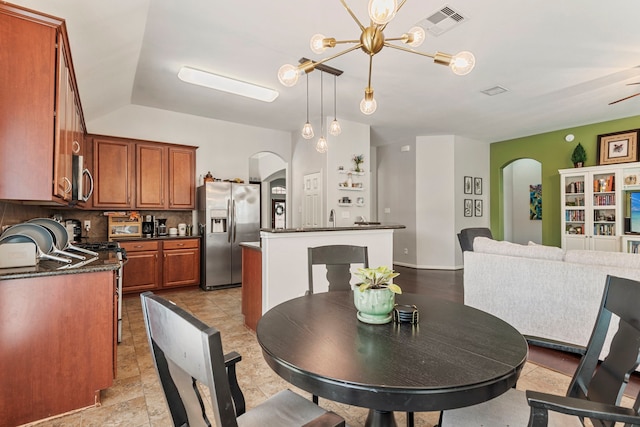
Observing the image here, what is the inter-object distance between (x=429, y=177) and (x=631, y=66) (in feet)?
12.0

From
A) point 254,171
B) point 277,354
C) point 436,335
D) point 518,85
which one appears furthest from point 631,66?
point 254,171

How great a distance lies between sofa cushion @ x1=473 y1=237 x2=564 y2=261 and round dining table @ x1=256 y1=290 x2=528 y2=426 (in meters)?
1.90

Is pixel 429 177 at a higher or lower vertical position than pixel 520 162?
lower

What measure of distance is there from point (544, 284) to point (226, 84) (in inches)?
164

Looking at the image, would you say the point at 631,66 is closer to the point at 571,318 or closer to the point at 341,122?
the point at 571,318

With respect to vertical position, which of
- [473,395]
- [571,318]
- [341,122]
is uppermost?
[341,122]

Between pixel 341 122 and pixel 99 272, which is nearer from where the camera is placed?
pixel 99 272

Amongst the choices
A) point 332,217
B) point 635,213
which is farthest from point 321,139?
point 635,213

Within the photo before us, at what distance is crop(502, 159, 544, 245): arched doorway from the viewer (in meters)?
7.88

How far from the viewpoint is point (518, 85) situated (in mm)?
4316

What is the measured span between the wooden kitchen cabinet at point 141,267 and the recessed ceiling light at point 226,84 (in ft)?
8.06

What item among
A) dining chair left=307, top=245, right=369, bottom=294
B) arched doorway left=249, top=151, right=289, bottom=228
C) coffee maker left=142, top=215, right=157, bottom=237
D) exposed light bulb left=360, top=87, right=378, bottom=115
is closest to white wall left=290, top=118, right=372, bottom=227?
arched doorway left=249, top=151, right=289, bottom=228

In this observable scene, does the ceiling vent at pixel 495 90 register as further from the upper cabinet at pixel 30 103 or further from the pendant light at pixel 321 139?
the upper cabinet at pixel 30 103

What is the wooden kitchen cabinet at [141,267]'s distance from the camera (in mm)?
4562
